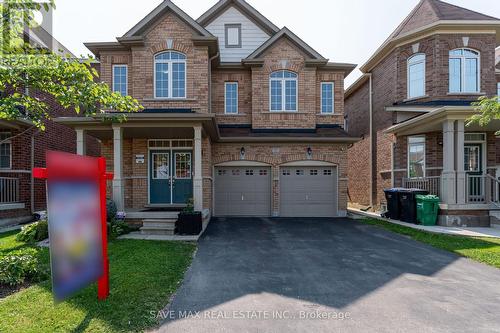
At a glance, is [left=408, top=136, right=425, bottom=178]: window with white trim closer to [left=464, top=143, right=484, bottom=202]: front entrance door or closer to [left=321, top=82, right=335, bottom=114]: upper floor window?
[left=464, top=143, right=484, bottom=202]: front entrance door

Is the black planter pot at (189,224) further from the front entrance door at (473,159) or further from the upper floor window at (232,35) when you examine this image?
the front entrance door at (473,159)

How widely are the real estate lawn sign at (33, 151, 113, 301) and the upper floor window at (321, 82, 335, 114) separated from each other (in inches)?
460

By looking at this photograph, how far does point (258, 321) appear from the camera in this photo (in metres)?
3.78

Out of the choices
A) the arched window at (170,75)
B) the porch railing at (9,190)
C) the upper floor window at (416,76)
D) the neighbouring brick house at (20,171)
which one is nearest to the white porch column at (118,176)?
the neighbouring brick house at (20,171)

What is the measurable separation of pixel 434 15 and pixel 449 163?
739 centimetres

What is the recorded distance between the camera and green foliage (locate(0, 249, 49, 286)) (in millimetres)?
4758

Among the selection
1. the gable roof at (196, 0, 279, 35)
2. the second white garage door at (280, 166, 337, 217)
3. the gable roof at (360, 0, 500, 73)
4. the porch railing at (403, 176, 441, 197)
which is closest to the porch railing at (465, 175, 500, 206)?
the porch railing at (403, 176, 441, 197)

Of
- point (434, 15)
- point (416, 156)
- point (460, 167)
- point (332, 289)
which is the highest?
point (434, 15)

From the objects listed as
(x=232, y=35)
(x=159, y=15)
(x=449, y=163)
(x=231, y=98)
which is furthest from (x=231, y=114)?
(x=449, y=163)

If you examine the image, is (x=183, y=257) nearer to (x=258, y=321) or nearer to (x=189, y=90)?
(x=258, y=321)

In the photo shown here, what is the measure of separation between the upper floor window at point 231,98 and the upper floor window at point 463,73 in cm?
958

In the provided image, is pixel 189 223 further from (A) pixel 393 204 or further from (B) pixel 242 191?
(A) pixel 393 204

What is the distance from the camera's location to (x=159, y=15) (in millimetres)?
11617

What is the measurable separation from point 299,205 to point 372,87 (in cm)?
813
